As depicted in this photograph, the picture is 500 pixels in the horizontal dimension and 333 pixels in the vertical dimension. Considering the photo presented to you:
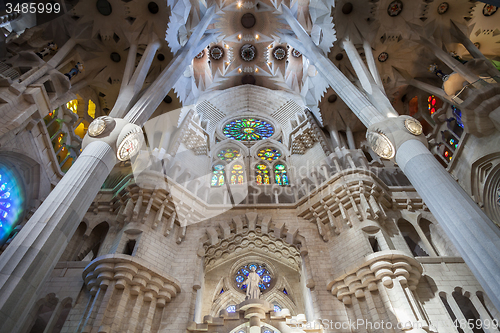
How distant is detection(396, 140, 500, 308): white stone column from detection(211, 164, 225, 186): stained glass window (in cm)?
792

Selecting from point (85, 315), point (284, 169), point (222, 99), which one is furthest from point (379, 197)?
point (222, 99)

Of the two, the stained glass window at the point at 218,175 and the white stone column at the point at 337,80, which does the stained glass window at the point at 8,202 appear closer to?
the stained glass window at the point at 218,175

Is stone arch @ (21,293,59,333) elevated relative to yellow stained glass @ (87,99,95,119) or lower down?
lower down

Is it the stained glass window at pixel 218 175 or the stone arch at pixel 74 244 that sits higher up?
the stained glass window at pixel 218 175

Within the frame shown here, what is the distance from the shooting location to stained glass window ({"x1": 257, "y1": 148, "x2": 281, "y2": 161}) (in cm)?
1552

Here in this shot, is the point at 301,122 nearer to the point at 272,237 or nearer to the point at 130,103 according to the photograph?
the point at 272,237

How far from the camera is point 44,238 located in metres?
4.95

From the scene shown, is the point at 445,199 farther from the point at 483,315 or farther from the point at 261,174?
the point at 261,174

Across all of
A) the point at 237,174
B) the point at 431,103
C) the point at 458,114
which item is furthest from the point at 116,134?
the point at 431,103

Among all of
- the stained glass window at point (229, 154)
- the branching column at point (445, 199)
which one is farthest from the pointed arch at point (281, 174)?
the branching column at point (445, 199)

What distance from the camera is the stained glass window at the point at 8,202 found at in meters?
8.86

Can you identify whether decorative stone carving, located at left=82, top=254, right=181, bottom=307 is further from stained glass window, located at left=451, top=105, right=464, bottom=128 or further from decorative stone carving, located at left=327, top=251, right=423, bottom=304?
stained glass window, located at left=451, top=105, right=464, bottom=128

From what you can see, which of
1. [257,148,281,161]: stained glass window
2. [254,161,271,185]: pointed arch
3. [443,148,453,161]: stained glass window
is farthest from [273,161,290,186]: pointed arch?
[443,148,453,161]: stained glass window

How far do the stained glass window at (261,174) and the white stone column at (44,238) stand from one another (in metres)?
7.65
